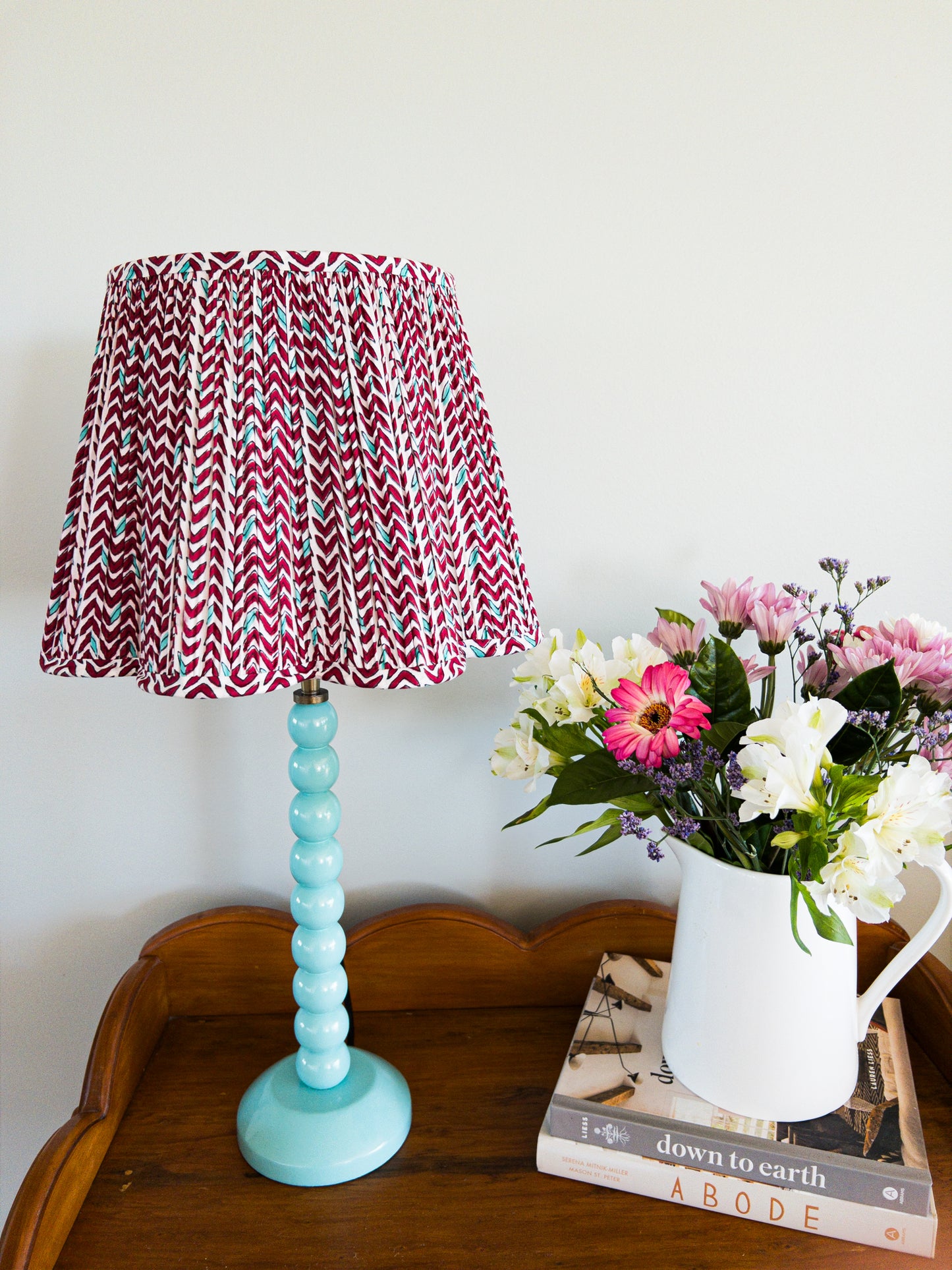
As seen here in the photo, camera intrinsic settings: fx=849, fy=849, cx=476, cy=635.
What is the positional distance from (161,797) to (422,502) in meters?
0.56

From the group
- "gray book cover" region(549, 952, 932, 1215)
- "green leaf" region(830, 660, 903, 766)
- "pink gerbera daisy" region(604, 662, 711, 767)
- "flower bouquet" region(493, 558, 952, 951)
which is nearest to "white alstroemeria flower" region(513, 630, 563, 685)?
"flower bouquet" region(493, 558, 952, 951)

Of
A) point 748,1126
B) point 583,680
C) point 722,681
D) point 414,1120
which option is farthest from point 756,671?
point 414,1120

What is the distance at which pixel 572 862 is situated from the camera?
0.95m

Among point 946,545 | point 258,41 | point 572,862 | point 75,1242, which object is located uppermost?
point 258,41

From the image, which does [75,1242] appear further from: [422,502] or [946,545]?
[946,545]

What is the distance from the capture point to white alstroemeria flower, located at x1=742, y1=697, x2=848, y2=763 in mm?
558

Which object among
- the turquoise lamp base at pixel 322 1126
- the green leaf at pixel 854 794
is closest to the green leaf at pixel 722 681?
the green leaf at pixel 854 794

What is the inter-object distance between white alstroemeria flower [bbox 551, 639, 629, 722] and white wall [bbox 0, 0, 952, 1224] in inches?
8.8

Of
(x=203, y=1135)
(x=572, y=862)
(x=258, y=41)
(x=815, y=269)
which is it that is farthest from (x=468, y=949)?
(x=258, y=41)

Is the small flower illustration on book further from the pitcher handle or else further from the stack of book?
the pitcher handle

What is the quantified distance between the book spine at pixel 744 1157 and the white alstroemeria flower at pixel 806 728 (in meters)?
0.31

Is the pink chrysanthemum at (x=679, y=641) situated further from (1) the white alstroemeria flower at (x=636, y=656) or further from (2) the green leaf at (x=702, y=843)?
(2) the green leaf at (x=702, y=843)

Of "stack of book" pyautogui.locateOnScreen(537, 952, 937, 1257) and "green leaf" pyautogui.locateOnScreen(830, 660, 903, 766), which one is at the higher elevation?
"green leaf" pyautogui.locateOnScreen(830, 660, 903, 766)

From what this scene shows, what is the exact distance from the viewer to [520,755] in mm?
707
